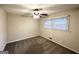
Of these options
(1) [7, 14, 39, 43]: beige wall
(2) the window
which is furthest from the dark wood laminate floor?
(2) the window

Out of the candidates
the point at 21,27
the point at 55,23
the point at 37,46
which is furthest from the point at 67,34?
the point at 21,27

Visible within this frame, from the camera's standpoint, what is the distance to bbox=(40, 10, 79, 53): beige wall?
5.85 feet

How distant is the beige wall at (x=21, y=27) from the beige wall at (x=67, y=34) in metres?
0.16

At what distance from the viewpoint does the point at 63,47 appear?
1.76 metres

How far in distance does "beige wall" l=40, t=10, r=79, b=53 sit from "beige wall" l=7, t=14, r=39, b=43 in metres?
0.16

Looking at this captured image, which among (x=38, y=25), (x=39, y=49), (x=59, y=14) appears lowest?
(x=39, y=49)

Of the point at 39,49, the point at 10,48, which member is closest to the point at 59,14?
the point at 39,49

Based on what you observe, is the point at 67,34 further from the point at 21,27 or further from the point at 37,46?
the point at 21,27

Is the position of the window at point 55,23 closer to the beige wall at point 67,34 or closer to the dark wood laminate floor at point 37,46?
the beige wall at point 67,34

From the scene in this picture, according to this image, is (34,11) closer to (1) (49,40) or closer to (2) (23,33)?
(2) (23,33)

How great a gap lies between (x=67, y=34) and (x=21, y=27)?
1.13 meters

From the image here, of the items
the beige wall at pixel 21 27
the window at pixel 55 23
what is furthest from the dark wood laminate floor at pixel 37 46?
the window at pixel 55 23

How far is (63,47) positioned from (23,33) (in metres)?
0.82
